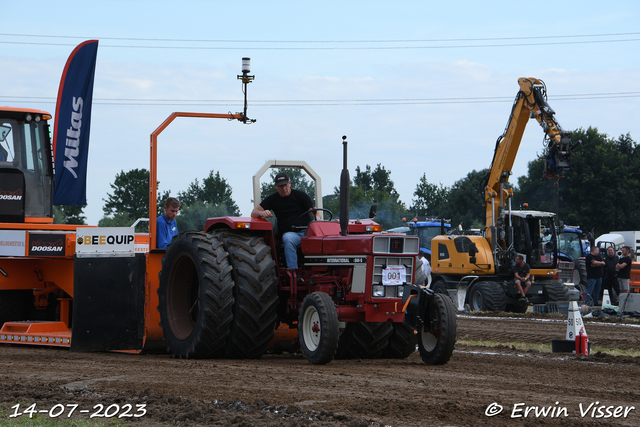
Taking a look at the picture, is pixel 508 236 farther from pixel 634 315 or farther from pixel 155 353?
pixel 155 353

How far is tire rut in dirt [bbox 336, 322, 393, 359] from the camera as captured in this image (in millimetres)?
8555

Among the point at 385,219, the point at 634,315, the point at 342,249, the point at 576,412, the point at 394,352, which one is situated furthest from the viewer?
the point at 385,219

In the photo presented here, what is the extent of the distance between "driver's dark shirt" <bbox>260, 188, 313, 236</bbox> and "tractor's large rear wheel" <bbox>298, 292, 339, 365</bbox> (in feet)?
3.81

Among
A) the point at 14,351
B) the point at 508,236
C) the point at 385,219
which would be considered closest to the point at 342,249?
the point at 14,351

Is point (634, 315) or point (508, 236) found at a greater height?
point (508, 236)

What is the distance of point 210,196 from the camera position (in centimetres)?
7144

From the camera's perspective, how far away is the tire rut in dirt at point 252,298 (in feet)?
26.5

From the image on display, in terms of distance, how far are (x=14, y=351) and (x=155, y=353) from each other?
1.58 metres

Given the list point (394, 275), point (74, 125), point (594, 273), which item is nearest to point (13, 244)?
point (394, 275)

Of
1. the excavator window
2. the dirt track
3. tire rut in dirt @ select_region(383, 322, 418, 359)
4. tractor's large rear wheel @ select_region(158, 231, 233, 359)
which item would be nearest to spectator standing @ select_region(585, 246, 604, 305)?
the dirt track

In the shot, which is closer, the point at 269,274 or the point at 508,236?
the point at 269,274

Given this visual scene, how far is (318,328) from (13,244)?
14.0 ft

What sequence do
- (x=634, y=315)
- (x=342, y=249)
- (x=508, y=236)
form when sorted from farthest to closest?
(x=508, y=236) < (x=634, y=315) < (x=342, y=249)

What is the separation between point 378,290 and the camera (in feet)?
25.6
